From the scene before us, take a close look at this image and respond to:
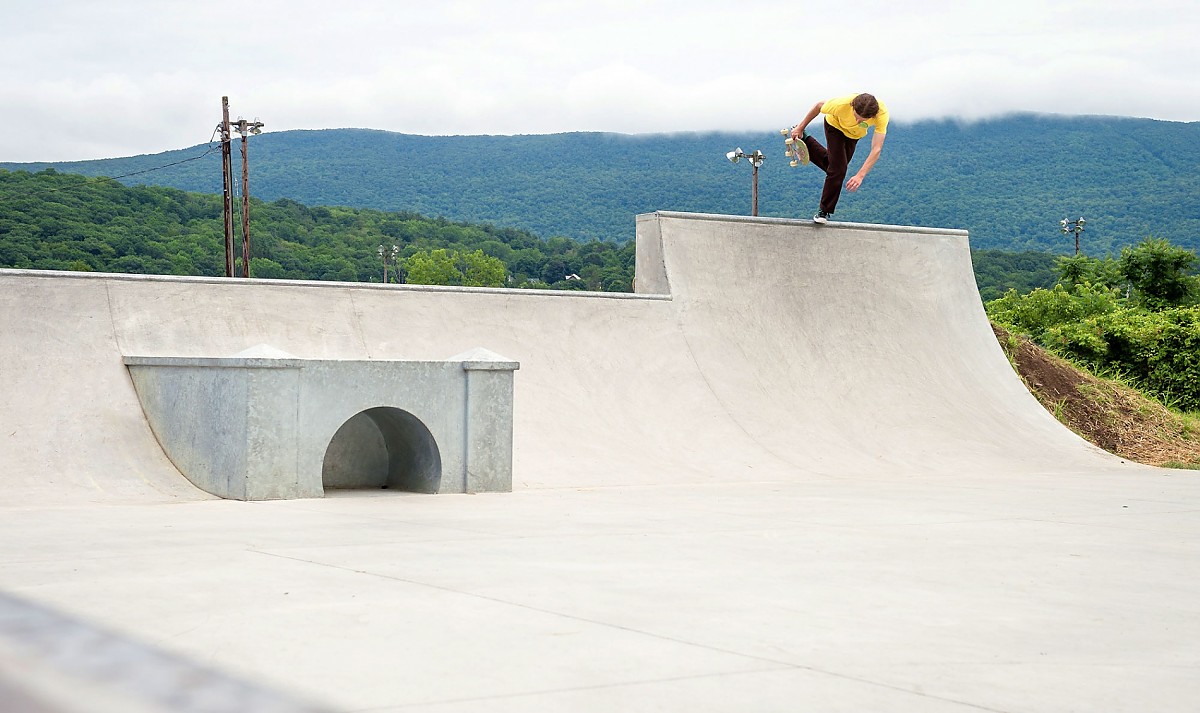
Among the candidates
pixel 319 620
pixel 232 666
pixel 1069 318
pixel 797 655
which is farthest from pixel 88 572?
pixel 1069 318

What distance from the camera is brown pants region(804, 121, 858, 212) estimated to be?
13316 millimetres

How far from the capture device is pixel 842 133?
521 inches

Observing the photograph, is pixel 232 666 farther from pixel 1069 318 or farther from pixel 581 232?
pixel 581 232

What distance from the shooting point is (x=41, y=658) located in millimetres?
1835

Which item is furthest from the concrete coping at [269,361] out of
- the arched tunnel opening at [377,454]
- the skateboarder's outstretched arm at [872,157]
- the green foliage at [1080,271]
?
the green foliage at [1080,271]

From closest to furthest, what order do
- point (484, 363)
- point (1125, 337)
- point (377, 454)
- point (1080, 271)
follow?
point (484, 363)
point (377, 454)
point (1125, 337)
point (1080, 271)

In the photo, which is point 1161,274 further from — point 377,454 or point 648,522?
point 648,522

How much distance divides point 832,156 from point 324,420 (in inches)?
294

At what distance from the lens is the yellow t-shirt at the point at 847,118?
1289 centimetres

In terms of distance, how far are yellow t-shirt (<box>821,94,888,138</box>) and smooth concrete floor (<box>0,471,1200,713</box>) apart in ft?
20.9

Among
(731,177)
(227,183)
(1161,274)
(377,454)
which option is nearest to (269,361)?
(377,454)

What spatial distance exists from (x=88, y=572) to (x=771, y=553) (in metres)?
3.10

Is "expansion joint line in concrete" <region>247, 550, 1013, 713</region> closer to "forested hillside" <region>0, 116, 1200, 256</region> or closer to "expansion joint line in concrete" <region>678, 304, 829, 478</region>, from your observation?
"expansion joint line in concrete" <region>678, 304, 829, 478</region>

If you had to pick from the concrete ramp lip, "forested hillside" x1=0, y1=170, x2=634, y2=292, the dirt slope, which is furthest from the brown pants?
"forested hillside" x1=0, y1=170, x2=634, y2=292
